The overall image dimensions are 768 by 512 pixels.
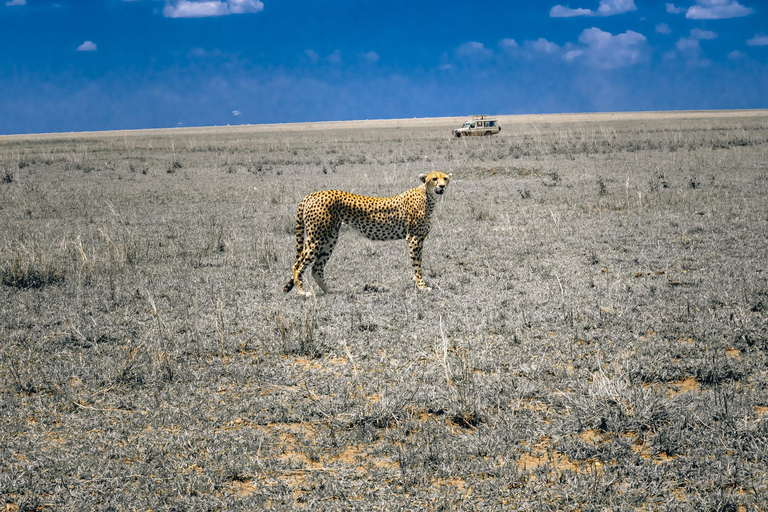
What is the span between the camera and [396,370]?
5.18 metres

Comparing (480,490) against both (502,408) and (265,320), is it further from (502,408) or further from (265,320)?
(265,320)

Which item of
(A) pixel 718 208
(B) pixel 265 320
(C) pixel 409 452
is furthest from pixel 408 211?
(A) pixel 718 208

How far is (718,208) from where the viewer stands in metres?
12.1

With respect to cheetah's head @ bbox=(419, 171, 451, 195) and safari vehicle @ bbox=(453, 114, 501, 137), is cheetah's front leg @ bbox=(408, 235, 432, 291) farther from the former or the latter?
safari vehicle @ bbox=(453, 114, 501, 137)

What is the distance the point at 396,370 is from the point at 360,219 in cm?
267

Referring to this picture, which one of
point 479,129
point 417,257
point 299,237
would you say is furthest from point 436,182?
point 479,129

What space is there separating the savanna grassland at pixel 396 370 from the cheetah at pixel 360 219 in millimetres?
454

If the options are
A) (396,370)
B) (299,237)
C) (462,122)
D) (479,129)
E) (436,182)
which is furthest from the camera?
(462,122)

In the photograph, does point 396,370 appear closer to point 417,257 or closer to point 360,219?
point 417,257

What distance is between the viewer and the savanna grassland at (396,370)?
357cm

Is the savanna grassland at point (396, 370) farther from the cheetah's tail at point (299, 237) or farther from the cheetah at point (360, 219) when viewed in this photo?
the cheetah at point (360, 219)

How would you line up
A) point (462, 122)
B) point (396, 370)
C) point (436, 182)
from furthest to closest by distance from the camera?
point (462, 122) → point (436, 182) → point (396, 370)

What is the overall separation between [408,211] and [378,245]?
2.94m

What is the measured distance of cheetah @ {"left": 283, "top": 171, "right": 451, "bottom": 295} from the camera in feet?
23.9
